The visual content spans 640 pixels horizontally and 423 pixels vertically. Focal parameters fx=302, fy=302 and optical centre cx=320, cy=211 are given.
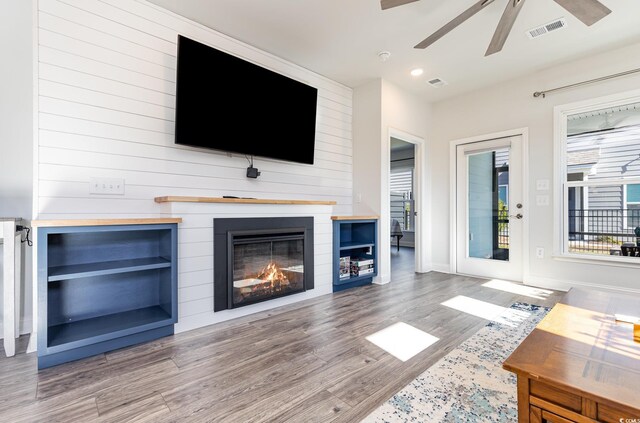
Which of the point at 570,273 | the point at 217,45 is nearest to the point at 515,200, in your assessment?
the point at 570,273

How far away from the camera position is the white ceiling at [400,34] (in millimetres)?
2559

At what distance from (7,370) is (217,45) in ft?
9.59

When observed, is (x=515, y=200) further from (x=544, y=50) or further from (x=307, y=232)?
(x=307, y=232)

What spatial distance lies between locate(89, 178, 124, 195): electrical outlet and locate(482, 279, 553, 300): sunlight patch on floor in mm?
4033

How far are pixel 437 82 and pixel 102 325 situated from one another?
174 inches

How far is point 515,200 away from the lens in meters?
→ 4.00

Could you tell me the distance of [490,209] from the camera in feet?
A: 13.9

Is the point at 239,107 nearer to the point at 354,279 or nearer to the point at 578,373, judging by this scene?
the point at 354,279

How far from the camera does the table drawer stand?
0.93 meters

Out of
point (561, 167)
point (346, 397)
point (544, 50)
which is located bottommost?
point (346, 397)

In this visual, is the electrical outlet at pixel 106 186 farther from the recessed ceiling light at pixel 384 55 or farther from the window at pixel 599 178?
the window at pixel 599 178

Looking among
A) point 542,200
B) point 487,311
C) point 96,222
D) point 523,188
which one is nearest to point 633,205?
point 542,200

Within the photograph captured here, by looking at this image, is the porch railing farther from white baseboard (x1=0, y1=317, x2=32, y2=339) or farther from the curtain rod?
white baseboard (x1=0, y1=317, x2=32, y2=339)

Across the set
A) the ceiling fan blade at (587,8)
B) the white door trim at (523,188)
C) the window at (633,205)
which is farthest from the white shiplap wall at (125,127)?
the window at (633,205)
